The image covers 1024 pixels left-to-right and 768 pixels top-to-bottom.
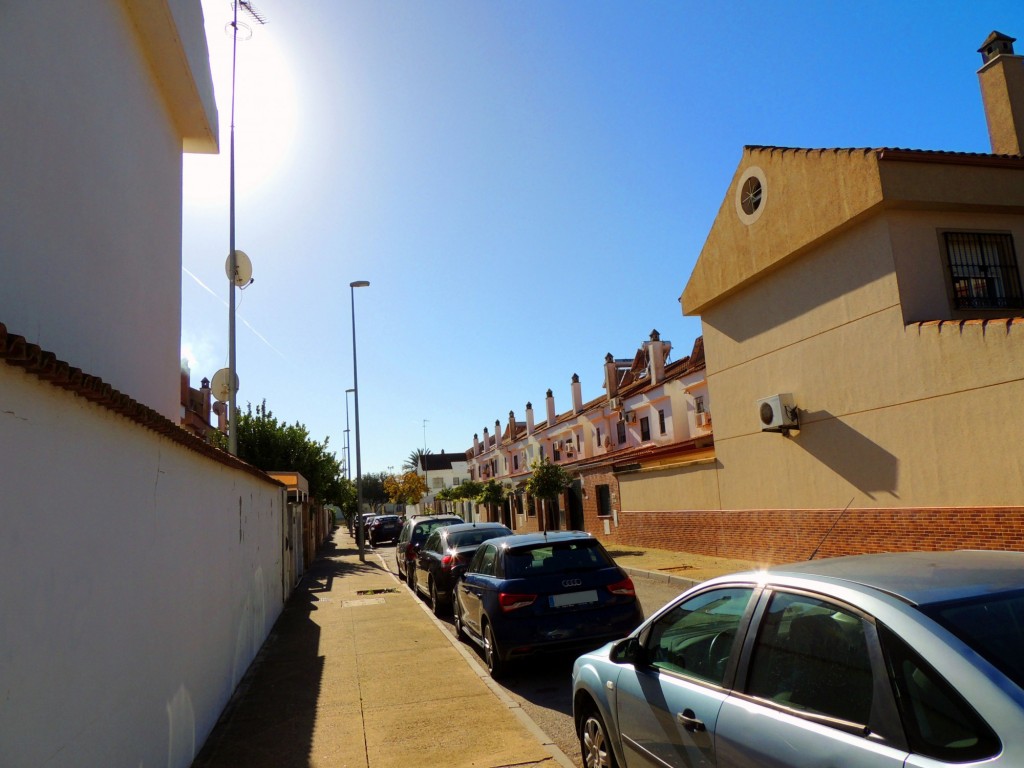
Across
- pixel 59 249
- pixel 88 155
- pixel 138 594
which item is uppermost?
pixel 88 155

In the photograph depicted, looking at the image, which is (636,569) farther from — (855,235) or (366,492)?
(366,492)

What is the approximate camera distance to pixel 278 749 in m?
5.81

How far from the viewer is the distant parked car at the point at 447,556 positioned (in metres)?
12.0

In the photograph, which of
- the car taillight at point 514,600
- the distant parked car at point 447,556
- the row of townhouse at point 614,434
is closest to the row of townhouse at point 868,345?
the row of townhouse at point 614,434

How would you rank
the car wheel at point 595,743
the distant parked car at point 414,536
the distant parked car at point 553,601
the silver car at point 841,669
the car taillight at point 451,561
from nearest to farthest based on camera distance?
the silver car at point 841,669 < the car wheel at point 595,743 < the distant parked car at point 553,601 < the car taillight at point 451,561 < the distant parked car at point 414,536

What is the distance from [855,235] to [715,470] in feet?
24.2

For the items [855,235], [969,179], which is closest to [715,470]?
[855,235]

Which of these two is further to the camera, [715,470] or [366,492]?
[366,492]

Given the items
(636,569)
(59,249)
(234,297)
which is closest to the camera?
(59,249)

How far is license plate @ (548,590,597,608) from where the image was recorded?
7453mm

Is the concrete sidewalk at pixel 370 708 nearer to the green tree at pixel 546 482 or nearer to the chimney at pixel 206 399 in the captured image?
the green tree at pixel 546 482

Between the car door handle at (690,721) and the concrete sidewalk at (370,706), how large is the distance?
6.89 ft

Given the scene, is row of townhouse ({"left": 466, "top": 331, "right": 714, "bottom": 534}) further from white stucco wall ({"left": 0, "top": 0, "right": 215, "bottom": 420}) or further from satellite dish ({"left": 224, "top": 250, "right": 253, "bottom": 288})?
white stucco wall ({"left": 0, "top": 0, "right": 215, "bottom": 420})

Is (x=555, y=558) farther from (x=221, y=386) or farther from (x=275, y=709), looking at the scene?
(x=221, y=386)
